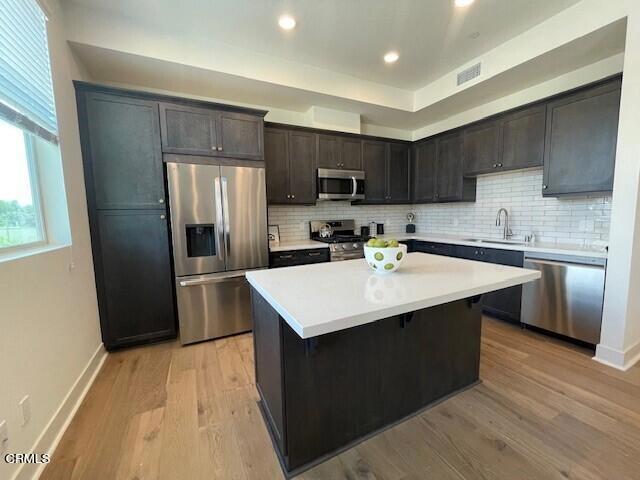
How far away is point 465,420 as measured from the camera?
168 cm

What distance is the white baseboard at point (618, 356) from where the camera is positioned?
7.18ft

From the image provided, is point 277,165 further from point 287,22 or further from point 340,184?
point 287,22

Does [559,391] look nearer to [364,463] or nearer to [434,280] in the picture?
[434,280]

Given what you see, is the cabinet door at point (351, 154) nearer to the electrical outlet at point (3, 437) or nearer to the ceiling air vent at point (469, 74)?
the ceiling air vent at point (469, 74)

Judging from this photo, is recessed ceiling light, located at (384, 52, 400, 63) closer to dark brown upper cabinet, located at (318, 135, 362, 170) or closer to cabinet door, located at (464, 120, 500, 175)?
dark brown upper cabinet, located at (318, 135, 362, 170)

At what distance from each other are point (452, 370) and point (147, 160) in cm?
311

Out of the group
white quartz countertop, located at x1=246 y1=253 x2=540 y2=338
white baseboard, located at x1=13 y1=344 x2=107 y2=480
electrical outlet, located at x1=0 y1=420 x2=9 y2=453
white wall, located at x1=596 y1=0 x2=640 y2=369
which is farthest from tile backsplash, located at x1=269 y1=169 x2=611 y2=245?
electrical outlet, located at x1=0 y1=420 x2=9 y2=453

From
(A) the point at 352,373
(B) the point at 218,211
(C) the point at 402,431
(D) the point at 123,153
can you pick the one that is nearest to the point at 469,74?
(B) the point at 218,211

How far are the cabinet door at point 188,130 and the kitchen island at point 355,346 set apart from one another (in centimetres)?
166

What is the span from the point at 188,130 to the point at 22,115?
1270 mm

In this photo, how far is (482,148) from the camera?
11.3 feet

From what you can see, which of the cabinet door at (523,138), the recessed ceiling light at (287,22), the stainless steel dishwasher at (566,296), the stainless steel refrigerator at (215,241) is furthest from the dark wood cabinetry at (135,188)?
the stainless steel dishwasher at (566,296)

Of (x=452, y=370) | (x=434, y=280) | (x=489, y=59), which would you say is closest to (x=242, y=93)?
(x=489, y=59)

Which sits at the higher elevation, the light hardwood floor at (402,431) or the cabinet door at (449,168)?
the cabinet door at (449,168)
